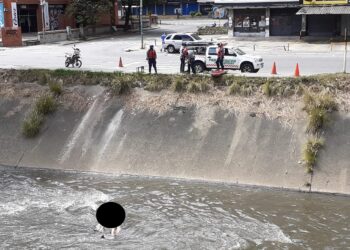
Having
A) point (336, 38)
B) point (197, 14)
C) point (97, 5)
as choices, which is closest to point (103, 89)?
point (336, 38)

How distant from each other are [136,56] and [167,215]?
29.2m

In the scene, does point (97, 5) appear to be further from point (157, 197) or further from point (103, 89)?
point (157, 197)

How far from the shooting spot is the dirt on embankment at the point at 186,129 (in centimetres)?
1900

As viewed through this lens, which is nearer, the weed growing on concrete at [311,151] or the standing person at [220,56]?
the weed growing on concrete at [311,151]

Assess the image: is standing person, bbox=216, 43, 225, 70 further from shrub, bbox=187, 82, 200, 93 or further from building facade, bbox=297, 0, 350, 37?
building facade, bbox=297, 0, 350, 37

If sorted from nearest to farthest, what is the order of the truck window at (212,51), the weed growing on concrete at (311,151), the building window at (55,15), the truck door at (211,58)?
the weed growing on concrete at (311,151), the truck door at (211,58), the truck window at (212,51), the building window at (55,15)

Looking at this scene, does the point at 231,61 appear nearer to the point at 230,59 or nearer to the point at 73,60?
the point at 230,59

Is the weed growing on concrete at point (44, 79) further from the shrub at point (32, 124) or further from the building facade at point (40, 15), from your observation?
the building facade at point (40, 15)

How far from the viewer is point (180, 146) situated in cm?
2064

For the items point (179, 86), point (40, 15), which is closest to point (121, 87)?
point (179, 86)

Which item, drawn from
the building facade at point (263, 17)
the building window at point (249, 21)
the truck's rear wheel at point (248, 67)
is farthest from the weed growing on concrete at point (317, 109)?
the building window at point (249, 21)

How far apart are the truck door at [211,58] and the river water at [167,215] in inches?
515

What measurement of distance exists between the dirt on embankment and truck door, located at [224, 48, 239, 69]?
27.8 ft

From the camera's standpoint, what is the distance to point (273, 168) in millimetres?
18891
